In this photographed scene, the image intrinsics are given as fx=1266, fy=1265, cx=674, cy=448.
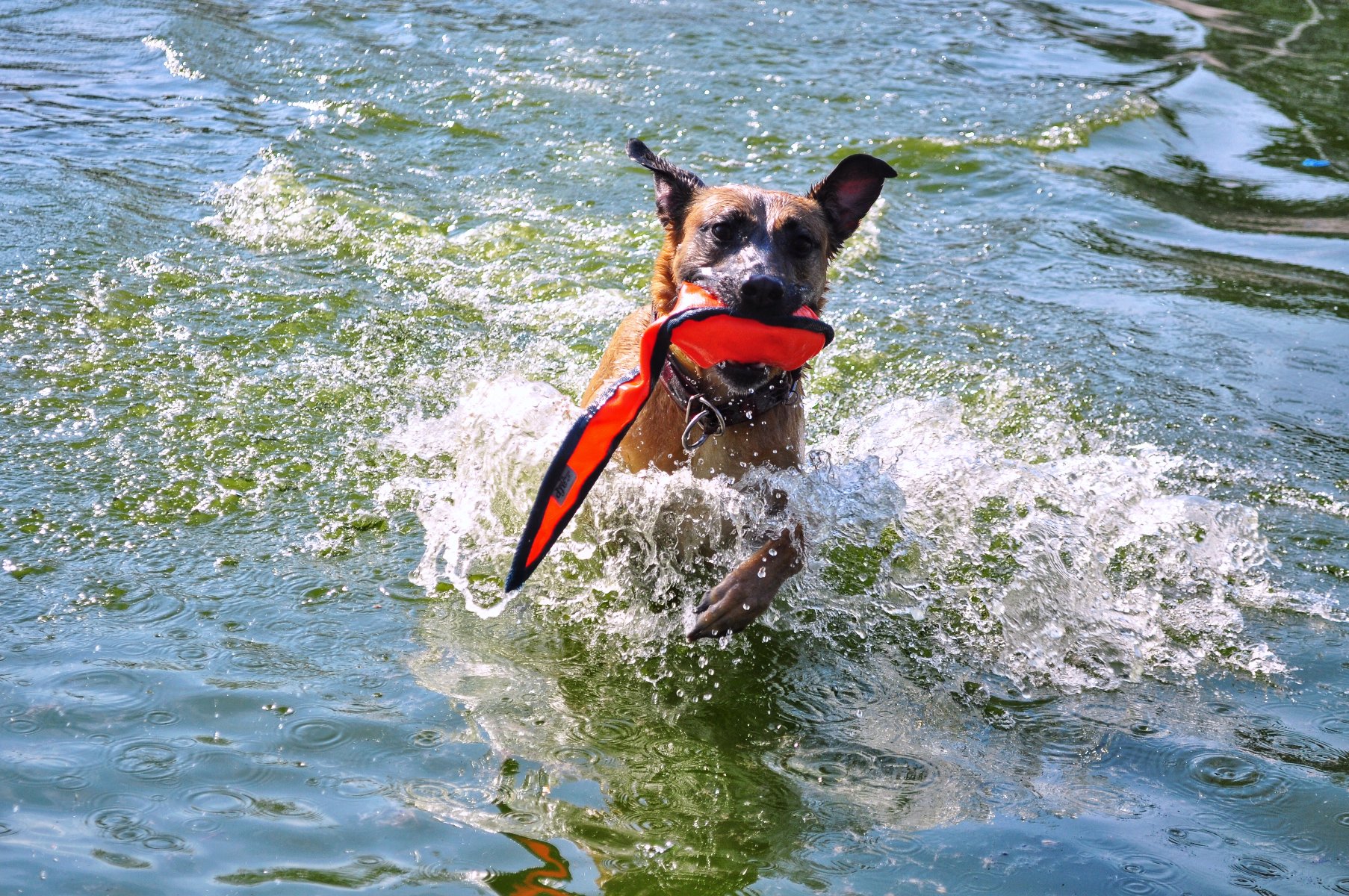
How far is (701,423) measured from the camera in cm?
509

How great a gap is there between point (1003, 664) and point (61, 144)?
25.6 ft

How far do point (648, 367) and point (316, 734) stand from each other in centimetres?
161

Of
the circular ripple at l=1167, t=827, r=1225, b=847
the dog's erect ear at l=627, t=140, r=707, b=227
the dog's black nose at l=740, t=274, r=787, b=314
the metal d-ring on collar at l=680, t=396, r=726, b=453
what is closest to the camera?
the circular ripple at l=1167, t=827, r=1225, b=847

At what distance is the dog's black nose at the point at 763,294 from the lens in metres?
4.68

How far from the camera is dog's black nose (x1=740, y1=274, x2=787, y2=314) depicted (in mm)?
4676

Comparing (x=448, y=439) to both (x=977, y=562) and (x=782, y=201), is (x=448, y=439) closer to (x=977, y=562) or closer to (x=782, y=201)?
(x=782, y=201)

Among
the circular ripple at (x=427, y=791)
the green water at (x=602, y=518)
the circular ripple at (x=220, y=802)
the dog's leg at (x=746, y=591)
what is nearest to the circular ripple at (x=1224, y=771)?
the green water at (x=602, y=518)

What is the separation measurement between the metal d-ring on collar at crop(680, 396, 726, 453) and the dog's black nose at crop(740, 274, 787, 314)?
51 cm

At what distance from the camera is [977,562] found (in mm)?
5617

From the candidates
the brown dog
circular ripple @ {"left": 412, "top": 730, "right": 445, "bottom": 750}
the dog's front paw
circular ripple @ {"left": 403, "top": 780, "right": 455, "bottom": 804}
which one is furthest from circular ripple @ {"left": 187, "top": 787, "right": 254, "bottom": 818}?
the brown dog

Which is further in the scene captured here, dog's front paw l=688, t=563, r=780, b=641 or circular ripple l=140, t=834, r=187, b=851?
dog's front paw l=688, t=563, r=780, b=641

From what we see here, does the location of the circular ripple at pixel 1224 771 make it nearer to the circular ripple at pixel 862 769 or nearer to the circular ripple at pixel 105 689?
the circular ripple at pixel 862 769


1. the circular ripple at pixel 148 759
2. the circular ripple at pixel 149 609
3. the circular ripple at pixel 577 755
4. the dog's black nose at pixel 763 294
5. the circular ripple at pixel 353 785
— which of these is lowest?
the circular ripple at pixel 577 755

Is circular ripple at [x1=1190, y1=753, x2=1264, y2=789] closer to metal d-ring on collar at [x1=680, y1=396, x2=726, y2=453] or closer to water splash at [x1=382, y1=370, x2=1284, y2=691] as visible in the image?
water splash at [x1=382, y1=370, x2=1284, y2=691]
